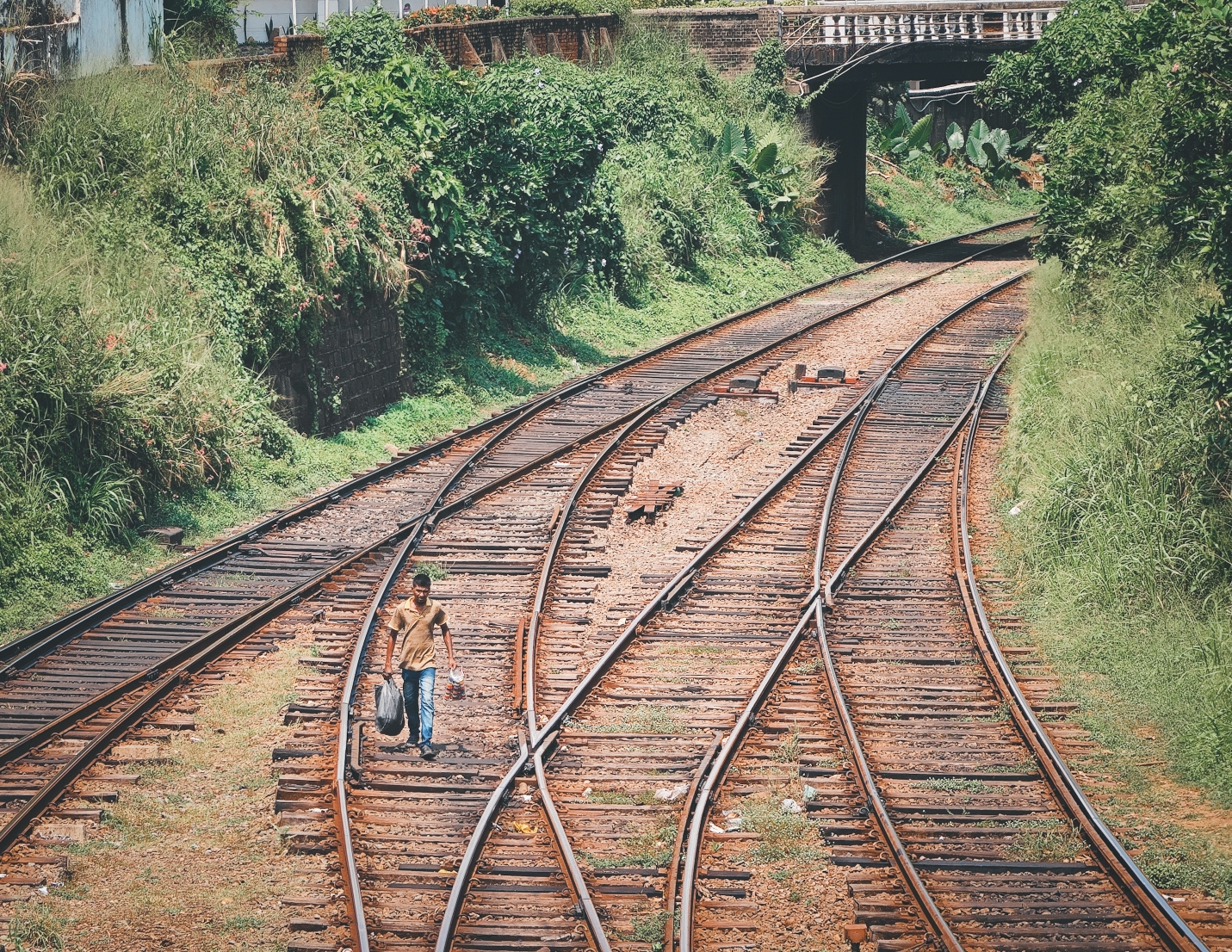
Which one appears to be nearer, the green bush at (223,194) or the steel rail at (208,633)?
the steel rail at (208,633)

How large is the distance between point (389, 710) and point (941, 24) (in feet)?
102

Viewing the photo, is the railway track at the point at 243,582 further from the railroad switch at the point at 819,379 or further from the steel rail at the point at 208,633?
the railroad switch at the point at 819,379

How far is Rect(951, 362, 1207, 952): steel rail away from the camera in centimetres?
845

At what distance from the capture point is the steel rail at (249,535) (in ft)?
42.0

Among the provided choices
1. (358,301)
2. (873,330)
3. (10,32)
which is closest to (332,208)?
(358,301)

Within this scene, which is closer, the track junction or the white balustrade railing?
the track junction

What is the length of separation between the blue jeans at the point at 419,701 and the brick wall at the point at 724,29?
32398 mm

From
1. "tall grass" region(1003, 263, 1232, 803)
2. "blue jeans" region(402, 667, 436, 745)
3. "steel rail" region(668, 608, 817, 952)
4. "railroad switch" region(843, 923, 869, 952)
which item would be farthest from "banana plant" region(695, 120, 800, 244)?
"railroad switch" region(843, 923, 869, 952)

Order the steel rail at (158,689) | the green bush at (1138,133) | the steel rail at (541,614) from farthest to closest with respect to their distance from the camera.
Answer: the green bush at (1138,133) → the steel rail at (158,689) → the steel rail at (541,614)

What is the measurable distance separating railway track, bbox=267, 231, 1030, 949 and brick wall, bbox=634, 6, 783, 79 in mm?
27207

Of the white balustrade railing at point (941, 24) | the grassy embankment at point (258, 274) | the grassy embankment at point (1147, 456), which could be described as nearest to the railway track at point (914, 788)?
the grassy embankment at point (1147, 456)

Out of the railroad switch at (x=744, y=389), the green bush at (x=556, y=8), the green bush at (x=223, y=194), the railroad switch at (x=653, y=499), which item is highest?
the green bush at (x=556, y=8)

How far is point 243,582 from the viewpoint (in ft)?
48.3

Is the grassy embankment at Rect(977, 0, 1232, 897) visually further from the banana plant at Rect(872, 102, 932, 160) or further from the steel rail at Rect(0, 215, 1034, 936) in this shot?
the banana plant at Rect(872, 102, 932, 160)
